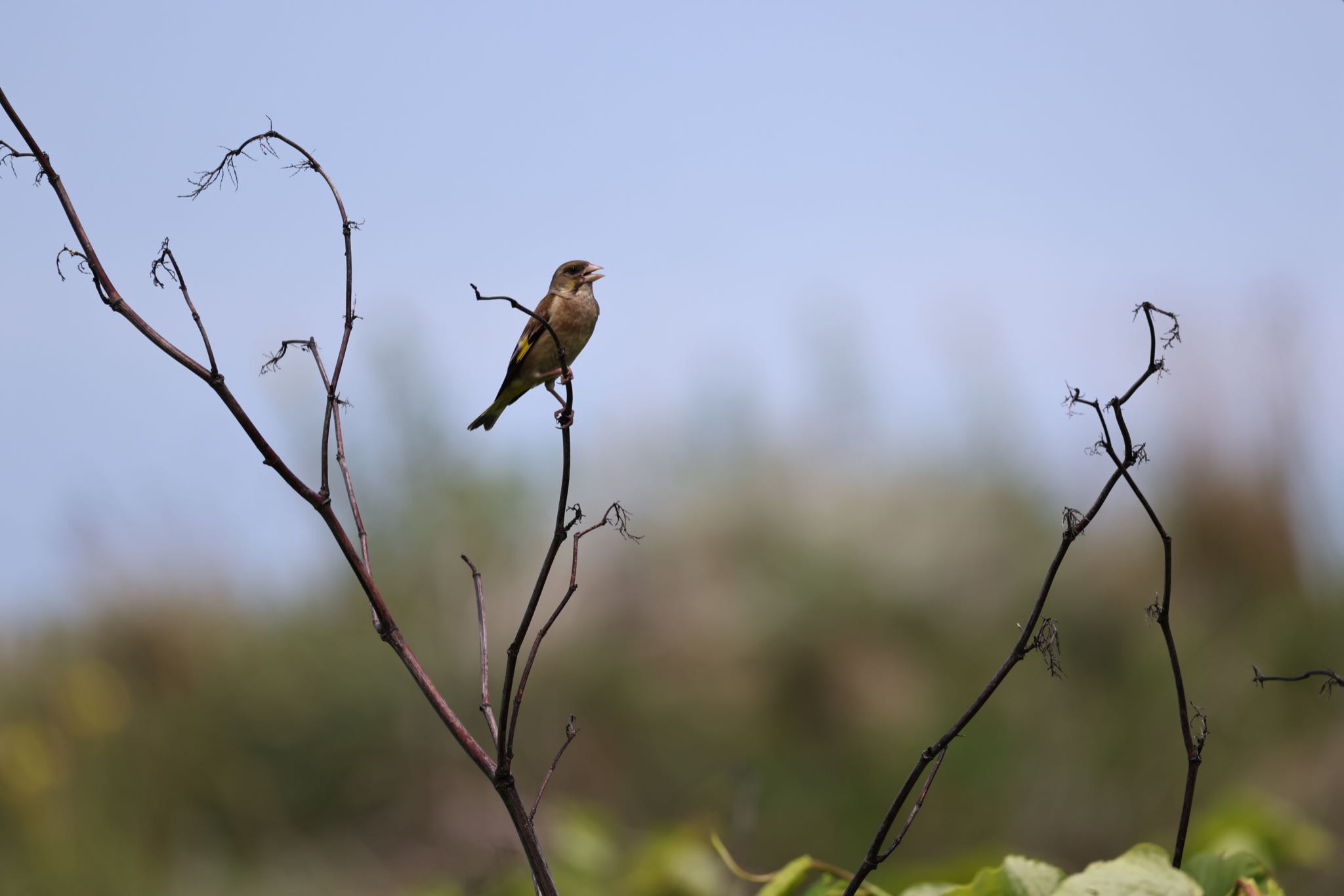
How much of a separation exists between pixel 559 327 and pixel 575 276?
16 cm

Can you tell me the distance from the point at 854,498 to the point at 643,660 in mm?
1675

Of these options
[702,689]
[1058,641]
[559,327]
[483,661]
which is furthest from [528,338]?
[702,689]

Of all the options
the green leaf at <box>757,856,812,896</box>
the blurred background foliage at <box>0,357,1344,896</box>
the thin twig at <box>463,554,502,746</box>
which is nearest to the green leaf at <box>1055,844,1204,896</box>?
the green leaf at <box>757,856,812,896</box>

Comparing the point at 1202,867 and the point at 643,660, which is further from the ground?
the point at 1202,867

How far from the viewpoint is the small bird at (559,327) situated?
222 cm

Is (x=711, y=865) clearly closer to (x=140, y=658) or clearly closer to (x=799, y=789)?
(x=799, y=789)

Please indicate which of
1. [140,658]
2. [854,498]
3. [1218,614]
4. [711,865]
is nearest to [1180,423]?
[1218,614]

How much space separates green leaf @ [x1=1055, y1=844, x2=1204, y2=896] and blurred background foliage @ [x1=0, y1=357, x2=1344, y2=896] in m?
3.62

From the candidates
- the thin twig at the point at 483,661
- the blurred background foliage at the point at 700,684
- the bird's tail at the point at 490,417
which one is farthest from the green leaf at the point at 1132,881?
the blurred background foliage at the point at 700,684

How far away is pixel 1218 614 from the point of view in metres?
5.66

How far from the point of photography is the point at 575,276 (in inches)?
83.4

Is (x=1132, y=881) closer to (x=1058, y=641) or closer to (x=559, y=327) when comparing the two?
(x=1058, y=641)

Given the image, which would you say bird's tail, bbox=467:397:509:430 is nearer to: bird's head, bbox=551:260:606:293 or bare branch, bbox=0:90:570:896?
Answer: bird's head, bbox=551:260:606:293

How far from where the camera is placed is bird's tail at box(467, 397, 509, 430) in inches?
118
